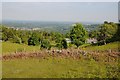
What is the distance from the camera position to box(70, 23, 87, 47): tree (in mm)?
66312

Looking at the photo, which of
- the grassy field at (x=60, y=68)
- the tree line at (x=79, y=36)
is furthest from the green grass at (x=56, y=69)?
the tree line at (x=79, y=36)

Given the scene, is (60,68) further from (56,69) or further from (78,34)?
(78,34)

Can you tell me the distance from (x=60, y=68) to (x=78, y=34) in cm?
4603

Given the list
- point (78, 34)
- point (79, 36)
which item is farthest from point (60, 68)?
point (79, 36)

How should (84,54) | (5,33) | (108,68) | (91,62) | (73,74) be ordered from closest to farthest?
1. (73,74)
2. (108,68)
3. (91,62)
4. (84,54)
5. (5,33)

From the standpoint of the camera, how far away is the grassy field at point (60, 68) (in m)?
18.3

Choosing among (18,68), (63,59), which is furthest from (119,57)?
(18,68)

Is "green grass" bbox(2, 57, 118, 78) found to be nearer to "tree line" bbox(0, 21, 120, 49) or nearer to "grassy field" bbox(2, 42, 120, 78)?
"grassy field" bbox(2, 42, 120, 78)

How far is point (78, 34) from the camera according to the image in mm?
66438

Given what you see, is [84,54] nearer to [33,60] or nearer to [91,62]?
[91,62]

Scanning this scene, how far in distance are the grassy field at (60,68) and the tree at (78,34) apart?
41.3 metres

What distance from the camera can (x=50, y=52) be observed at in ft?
88.1

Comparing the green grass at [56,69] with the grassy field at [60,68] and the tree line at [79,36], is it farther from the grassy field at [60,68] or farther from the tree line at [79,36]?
the tree line at [79,36]

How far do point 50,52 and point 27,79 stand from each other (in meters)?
9.84
